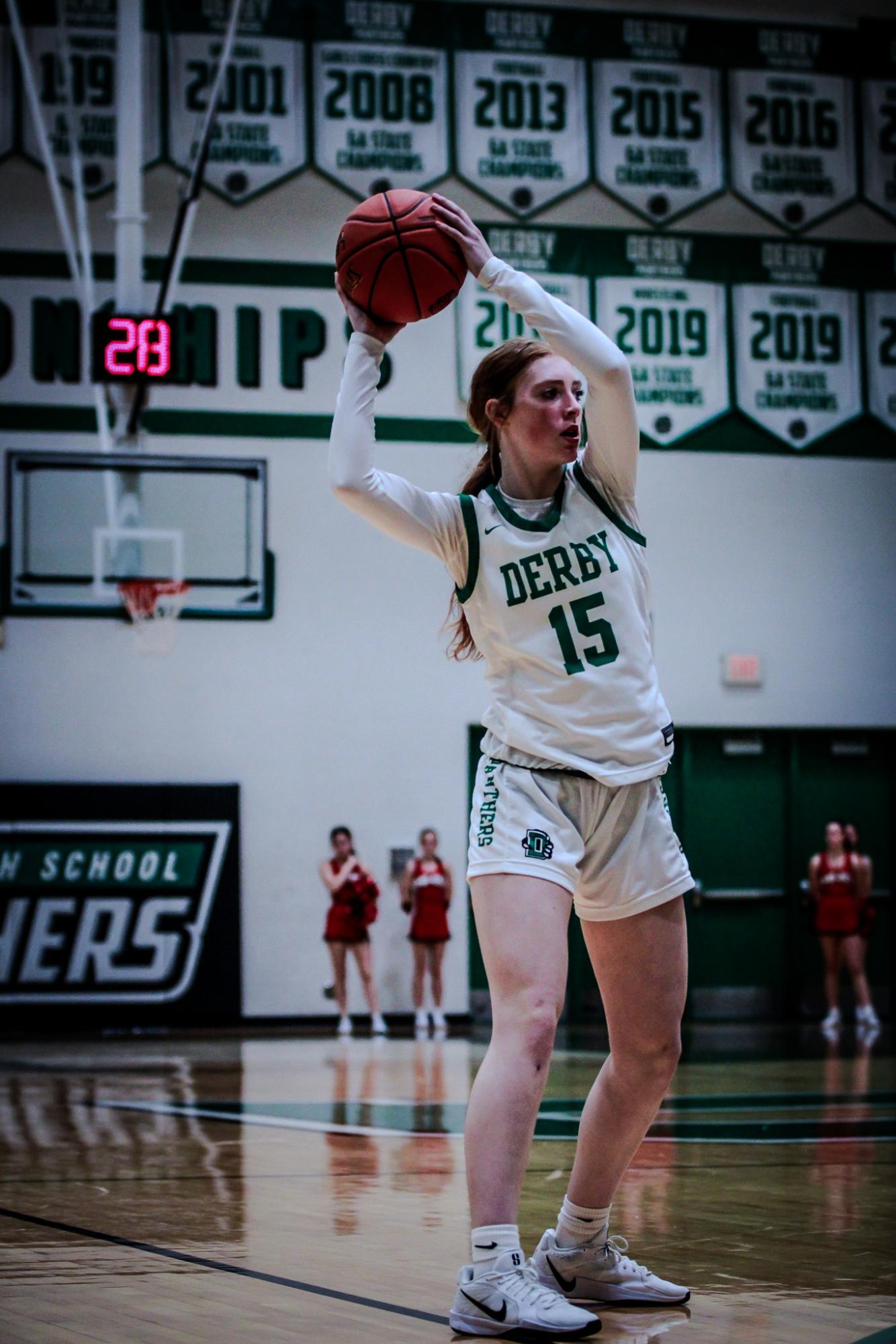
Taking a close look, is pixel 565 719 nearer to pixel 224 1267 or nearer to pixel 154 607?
pixel 224 1267

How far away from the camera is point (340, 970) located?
51.0ft

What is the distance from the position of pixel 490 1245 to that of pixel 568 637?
45.7 inches

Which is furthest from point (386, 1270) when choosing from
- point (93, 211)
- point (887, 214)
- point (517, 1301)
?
point (887, 214)

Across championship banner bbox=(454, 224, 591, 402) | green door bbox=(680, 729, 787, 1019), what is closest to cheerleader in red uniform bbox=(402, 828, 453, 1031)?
green door bbox=(680, 729, 787, 1019)

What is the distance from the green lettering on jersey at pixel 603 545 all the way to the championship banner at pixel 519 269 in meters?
13.5

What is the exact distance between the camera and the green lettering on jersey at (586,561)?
3436 millimetres

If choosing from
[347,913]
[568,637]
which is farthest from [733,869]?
[568,637]

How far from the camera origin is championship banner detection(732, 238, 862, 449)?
57.9 ft

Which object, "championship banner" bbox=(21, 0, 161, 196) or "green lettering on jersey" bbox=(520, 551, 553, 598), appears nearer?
"green lettering on jersey" bbox=(520, 551, 553, 598)

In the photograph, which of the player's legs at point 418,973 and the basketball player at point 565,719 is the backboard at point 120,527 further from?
the basketball player at point 565,719

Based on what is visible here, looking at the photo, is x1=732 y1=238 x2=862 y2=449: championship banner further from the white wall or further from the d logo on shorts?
the d logo on shorts

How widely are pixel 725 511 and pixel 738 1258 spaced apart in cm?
1407

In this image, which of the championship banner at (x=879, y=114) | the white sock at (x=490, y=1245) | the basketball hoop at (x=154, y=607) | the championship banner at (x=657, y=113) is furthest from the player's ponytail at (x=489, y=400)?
the championship banner at (x=879, y=114)

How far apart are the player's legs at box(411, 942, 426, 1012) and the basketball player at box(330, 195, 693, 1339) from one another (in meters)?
12.3
